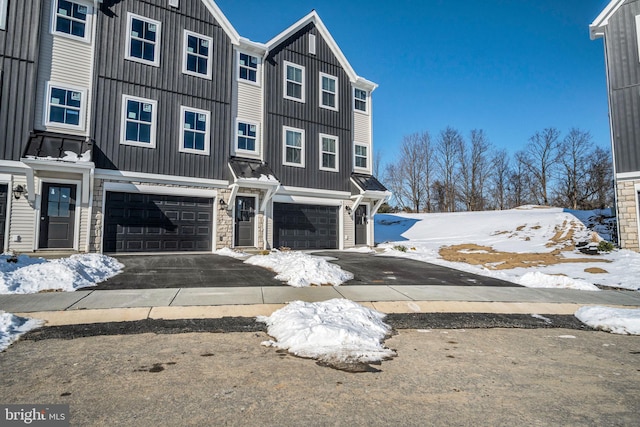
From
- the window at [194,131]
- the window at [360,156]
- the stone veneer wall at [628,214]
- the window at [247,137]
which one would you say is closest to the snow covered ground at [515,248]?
the stone veneer wall at [628,214]

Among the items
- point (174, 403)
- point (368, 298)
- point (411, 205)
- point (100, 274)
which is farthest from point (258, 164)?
point (411, 205)

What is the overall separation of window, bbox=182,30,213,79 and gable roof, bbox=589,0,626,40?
16.9 metres

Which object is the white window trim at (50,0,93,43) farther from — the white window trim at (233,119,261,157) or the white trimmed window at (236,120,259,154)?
the white trimmed window at (236,120,259,154)

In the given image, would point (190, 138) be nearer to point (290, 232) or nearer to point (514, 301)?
point (290, 232)

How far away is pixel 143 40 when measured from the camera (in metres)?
13.5

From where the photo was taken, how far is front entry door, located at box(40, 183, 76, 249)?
1148 centimetres

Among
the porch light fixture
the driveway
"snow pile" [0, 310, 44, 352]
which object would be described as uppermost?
the porch light fixture

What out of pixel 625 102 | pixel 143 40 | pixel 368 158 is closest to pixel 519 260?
pixel 625 102

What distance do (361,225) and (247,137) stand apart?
7.72 m

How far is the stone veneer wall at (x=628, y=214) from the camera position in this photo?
13.5m

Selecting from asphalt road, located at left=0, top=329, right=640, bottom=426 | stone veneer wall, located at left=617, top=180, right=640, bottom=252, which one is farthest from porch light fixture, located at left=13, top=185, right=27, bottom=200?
stone veneer wall, located at left=617, top=180, right=640, bottom=252

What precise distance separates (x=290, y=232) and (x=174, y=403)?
45.2 feet

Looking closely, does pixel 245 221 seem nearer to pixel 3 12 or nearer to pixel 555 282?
pixel 3 12

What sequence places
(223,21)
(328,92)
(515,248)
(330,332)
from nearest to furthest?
(330,332), (223,21), (515,248), (328,92)
